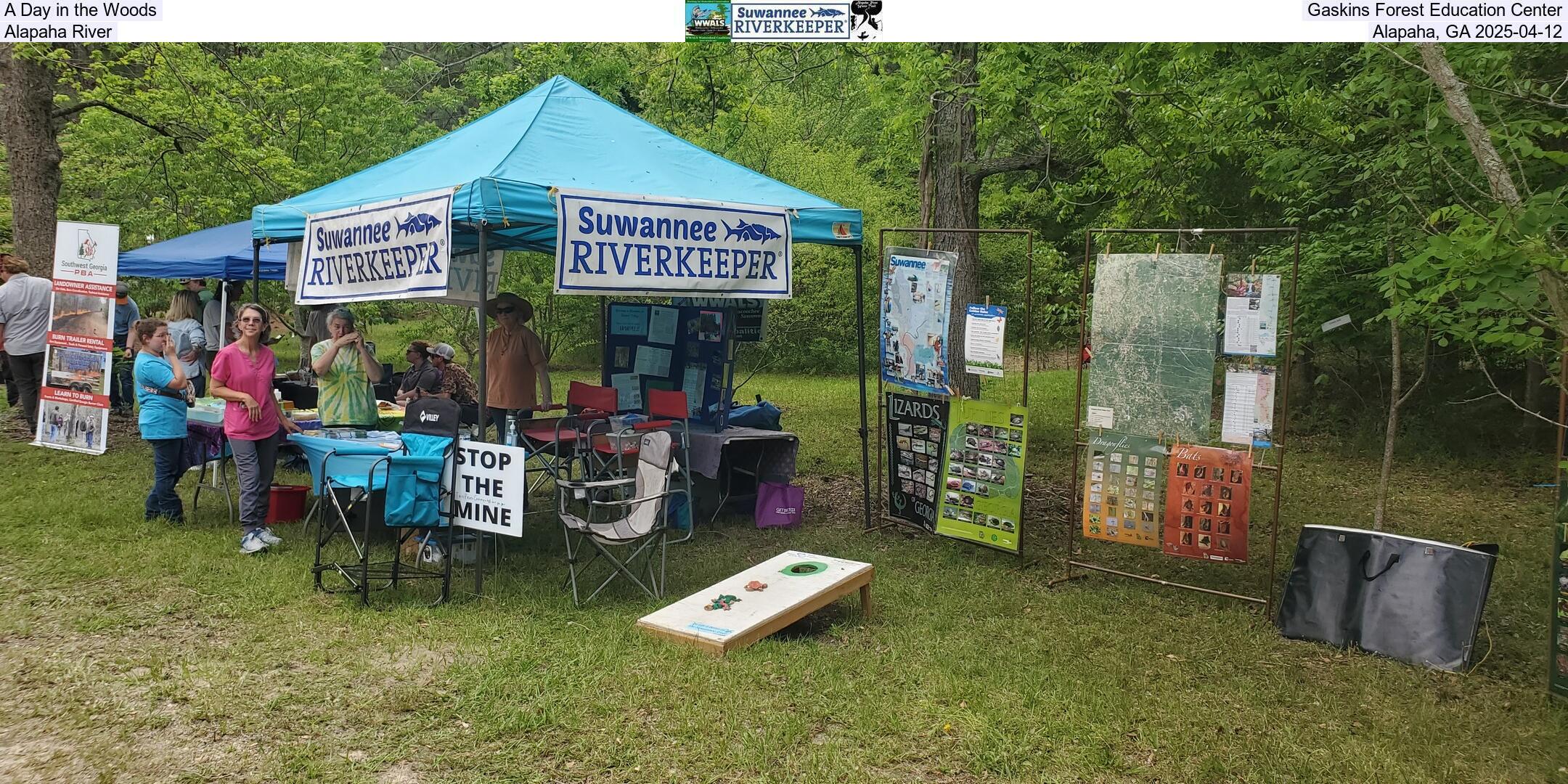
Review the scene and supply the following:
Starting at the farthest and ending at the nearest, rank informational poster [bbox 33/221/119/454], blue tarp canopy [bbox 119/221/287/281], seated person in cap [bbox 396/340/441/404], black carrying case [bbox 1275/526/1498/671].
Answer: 1. blue tarp canopy [bbox 119/221/287/281]
2. seated person in cap [bbox 396/340/441/404]
3. informational poster [bbox 33/221/119/454]
4. black carrying case [bbox 1275/526/1498/671]

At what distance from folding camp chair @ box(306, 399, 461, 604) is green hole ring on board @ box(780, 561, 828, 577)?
1.76 m

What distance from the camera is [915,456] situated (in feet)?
21.7

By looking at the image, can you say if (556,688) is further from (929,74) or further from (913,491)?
(929,74)

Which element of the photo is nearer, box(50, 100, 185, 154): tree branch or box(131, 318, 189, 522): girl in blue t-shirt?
box(131, 318, 189, 522): girl in blue t-shirt

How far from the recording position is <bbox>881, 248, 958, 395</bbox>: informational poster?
245 inches

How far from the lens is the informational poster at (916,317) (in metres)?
6.23

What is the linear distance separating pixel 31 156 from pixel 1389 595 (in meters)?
11.8

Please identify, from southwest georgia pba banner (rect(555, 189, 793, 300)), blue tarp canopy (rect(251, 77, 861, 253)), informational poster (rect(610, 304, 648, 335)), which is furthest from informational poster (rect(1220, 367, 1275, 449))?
informational poster (rect(610, 304, 648, 335))

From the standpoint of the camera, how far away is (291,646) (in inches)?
175

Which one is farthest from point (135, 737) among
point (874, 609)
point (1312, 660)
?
point (1312, 660)

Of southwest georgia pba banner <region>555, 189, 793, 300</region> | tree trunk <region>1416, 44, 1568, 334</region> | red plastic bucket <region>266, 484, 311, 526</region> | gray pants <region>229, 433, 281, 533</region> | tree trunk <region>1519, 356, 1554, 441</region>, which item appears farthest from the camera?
tree trunk <region>1519, 356, 1554, 441</region>

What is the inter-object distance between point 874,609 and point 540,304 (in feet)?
34.8

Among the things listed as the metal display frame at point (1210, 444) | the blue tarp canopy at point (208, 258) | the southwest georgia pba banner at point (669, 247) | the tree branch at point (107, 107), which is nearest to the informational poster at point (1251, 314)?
the metal display frame at point (1210, 444)

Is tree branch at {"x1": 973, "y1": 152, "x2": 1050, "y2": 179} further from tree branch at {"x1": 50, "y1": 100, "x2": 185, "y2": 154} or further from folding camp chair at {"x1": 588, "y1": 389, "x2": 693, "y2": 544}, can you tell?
tree branch at {"x1": 50, "y1": 100, "x2": 185, "y2": 154}
